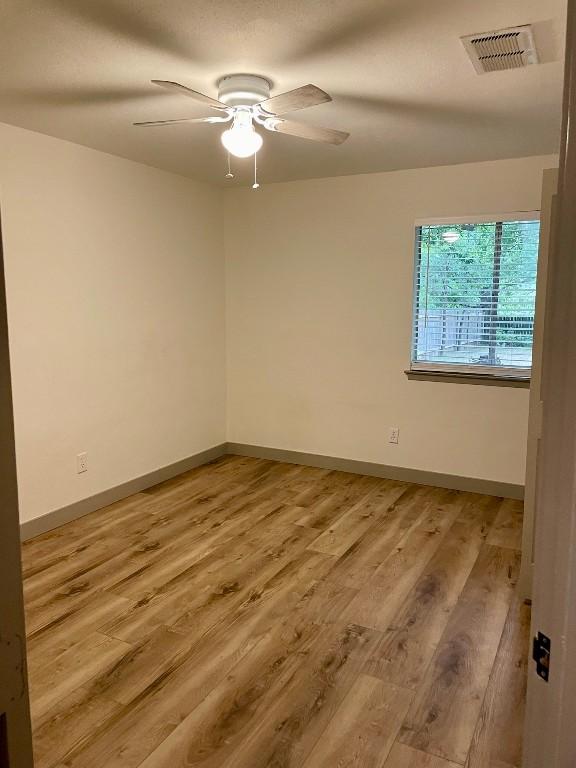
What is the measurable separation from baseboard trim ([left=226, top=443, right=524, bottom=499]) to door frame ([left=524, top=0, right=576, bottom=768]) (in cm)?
387

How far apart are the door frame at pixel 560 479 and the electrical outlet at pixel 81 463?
3.64 m

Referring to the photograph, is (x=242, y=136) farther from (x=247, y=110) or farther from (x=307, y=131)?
(x=307, y=131)

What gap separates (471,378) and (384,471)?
106 centimetres

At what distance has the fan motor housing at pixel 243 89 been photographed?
2512 millimetres

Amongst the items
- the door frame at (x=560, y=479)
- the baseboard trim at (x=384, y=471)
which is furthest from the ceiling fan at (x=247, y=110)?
the baseboard trim at (x=384, y=471)

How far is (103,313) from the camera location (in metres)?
4.03

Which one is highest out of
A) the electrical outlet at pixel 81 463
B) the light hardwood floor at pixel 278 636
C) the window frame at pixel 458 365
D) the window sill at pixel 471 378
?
the window frame at pixel 458 365

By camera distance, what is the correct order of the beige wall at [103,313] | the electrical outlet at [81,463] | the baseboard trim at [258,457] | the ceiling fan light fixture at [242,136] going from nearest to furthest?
1. the ceiling fan light fixture at [242,136]
2. the beige wall at [103,313]
3. the baseboard trim at [258,457]
4. the electrical outlet at [81,463]

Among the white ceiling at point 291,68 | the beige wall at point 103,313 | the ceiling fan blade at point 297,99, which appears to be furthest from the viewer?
the beige wall at point 103,313

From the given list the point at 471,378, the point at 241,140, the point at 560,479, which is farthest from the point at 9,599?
the point at 471,378

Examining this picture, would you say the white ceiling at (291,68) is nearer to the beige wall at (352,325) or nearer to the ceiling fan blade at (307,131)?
the ceiling fan blade at (307,131)

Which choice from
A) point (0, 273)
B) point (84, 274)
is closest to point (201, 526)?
point (84, 274)

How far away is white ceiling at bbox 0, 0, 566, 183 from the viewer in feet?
6.38

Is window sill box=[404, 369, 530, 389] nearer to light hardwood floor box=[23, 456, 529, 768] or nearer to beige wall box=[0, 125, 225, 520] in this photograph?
light hardwood floor box=[23, 456, 529, 768]
